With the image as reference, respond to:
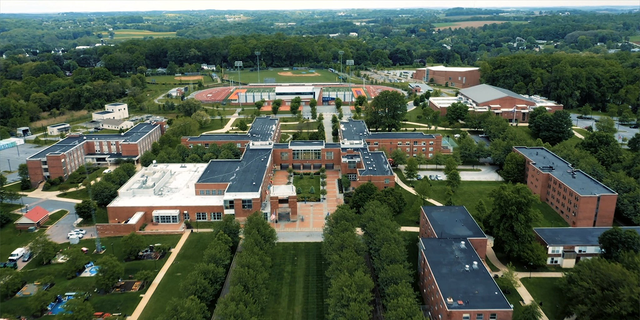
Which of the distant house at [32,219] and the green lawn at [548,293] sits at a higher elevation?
the distant house at [32,219]

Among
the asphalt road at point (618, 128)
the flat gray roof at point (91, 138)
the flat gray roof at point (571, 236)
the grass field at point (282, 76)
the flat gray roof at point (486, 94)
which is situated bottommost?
the asphalt road at point (618, 128)

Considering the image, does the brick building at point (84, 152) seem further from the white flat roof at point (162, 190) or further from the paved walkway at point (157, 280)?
the paved walkway at point (157, 280)

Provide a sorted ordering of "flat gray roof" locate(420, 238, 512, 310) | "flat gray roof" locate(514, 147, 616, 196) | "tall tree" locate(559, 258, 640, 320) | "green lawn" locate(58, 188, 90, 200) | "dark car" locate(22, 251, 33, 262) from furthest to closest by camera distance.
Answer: "green lawn" locate(58, 188, 90, 200), "flat gray roof" locate(514, 147, 616, 196), "dark car" locate(22, 251, 33, 262), "flat gray roof" locate(420, 238, 512, 310), "tall tree" locate(559, 258, 640, 320)

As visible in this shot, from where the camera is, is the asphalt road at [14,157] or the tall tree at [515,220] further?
the asphalt road at [14,157]

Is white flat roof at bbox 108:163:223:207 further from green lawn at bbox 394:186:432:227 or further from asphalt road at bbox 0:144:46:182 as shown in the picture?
asphalt road at bbox 0:144:46:182

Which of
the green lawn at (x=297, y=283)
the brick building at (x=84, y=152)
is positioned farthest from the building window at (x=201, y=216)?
the brick building at (x=84, y=152)

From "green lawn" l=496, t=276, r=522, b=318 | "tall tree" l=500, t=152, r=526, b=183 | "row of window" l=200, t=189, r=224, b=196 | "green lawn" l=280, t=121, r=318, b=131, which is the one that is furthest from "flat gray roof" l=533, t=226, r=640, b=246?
"green lawn" l=280, t=121, r=318, b=131

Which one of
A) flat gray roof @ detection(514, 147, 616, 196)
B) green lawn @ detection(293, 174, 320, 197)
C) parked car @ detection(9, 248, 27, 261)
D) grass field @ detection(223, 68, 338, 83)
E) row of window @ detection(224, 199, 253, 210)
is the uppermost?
grass field @ detection(223, 68, 338, 83)
